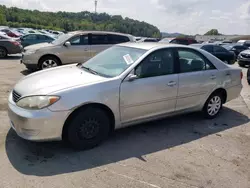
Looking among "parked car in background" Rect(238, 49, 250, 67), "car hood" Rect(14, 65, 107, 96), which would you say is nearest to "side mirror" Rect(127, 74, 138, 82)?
"car hood" Rect(14, 65, 107, 96)

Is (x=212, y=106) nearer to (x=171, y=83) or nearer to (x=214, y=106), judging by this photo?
(x=214, y=106)

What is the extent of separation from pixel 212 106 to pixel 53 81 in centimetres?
317

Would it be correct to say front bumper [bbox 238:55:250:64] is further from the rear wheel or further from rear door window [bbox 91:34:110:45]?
the rear wheel

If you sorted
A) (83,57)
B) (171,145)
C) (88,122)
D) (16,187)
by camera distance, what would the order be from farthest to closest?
(83,57) → (171,145) → (88,122) → (16,187)

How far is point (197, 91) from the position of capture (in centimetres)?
459

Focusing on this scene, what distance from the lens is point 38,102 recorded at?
3193 millimetres

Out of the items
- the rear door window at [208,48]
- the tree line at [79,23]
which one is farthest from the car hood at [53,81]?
the tree line at [79,23]

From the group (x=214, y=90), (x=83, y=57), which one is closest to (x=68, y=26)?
(x=83, y=57)

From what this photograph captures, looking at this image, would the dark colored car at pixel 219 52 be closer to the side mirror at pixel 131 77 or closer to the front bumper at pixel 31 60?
the front bumper at pixel 31 60

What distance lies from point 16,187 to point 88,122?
1.20 metres

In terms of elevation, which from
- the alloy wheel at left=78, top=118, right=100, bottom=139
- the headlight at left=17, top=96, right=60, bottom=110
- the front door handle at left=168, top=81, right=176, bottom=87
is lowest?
the alloy wheel at left=78, top=118, right=100, bottom=139

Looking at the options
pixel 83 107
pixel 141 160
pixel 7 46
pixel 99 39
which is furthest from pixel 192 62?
pixel 7 46

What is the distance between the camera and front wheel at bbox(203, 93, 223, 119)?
16.1 ft

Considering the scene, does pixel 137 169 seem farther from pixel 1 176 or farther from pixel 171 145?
pixel 1 176
